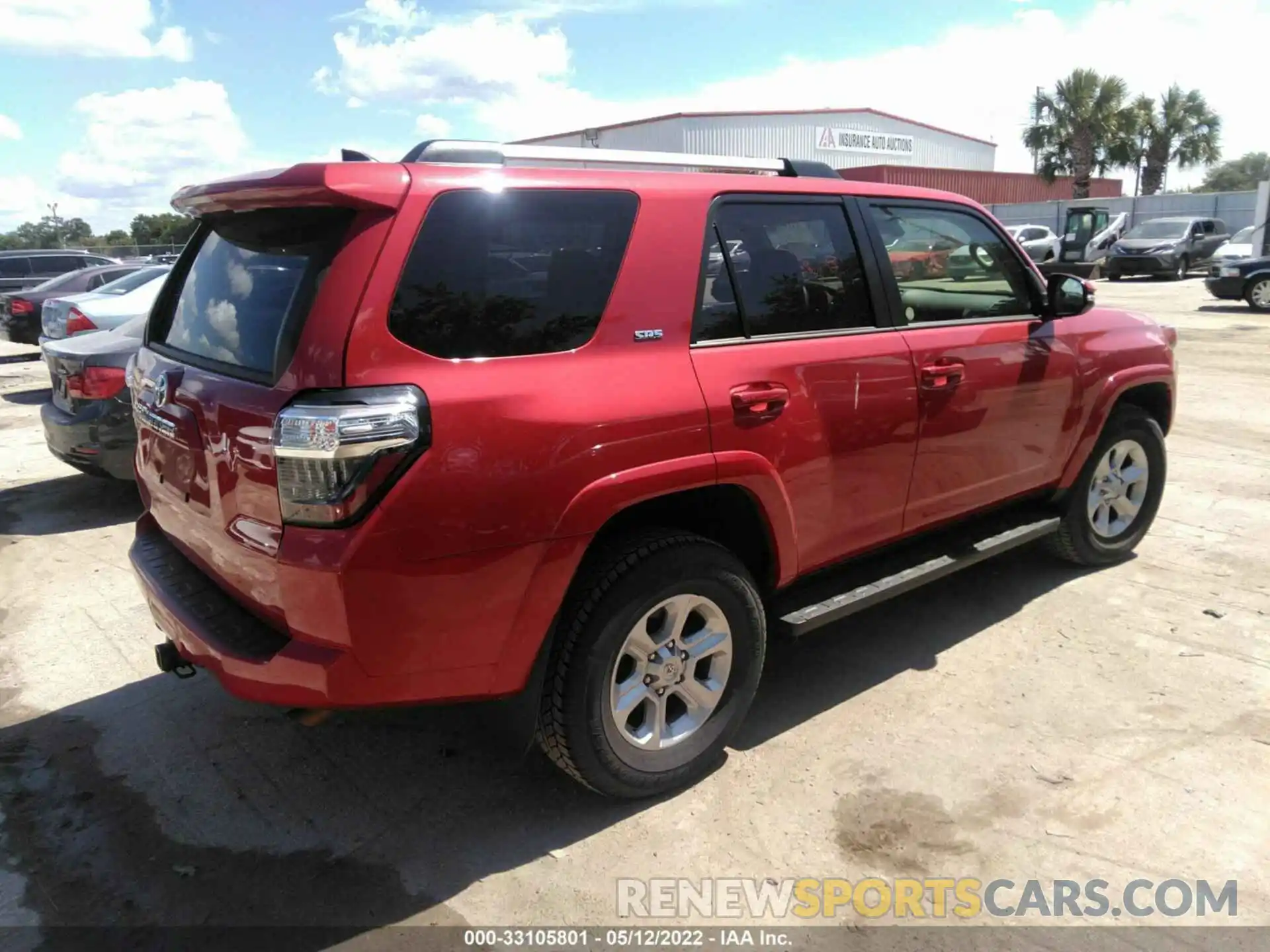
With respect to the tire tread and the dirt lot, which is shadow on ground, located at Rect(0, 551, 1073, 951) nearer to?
the dirt lot

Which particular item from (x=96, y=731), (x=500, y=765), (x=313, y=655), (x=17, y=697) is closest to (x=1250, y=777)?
(x=500, y=765)

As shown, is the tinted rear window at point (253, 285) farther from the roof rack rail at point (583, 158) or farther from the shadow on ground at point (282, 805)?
the shadow on ground at point (282, 805)

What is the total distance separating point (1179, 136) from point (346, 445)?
5242cm

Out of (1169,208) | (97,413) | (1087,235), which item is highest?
(1169,208)

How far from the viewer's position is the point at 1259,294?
54.3 feet

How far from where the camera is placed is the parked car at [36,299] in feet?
42.9

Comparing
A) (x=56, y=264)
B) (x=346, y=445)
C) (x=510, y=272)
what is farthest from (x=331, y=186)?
(x=56, y=264)

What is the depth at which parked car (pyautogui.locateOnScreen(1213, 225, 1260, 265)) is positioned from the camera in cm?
1989

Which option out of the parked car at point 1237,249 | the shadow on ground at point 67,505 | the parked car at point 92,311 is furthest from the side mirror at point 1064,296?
the parked car at point 1237,249

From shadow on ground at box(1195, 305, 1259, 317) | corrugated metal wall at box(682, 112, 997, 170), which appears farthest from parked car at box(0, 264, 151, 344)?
corrugated metal wall at box(682, 112, 997, 170)

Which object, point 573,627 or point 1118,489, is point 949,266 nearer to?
point 1118,489

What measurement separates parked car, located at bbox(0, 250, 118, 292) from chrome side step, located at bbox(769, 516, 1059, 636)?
19.3 m

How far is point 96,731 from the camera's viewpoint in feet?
11.3

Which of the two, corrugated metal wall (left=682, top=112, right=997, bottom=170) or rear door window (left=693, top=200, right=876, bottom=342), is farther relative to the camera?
corrugated metal wall (left=682, top=112, right=997, bottom=170)
